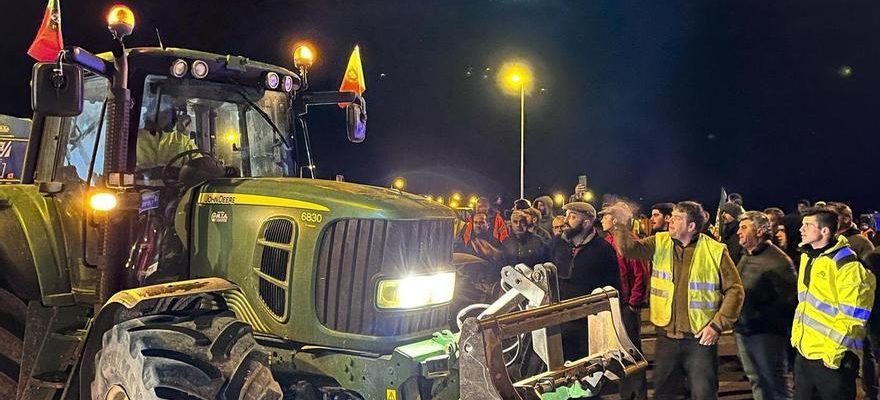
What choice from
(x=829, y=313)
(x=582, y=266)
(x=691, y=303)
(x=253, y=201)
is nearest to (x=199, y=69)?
(x=253, y=201)

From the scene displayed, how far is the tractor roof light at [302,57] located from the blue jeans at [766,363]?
13.6 feet

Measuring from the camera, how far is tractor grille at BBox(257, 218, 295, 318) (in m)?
4.46

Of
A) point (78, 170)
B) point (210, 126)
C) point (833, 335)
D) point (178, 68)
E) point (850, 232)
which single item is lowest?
point (833, 335)

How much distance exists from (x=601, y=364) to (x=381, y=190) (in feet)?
5.55

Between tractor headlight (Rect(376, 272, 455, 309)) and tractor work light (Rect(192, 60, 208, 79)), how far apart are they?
1.77 m

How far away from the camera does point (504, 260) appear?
770 centimetres

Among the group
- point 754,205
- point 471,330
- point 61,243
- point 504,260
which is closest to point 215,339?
point 471,330

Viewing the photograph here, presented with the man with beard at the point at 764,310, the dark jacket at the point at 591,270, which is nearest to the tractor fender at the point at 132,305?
the dark jacket at the point at 591,270

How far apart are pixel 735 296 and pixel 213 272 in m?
3.68

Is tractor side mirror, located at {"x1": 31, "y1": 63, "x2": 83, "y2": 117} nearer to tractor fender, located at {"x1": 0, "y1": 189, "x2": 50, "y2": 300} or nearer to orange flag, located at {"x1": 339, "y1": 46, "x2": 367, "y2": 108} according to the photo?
tractor fender, located at {"x1": 0, "y1": 189, "x2": 50, "y2": 300}

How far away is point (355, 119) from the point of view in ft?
19.8

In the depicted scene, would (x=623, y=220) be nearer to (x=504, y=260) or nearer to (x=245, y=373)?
(x=504, y=260)

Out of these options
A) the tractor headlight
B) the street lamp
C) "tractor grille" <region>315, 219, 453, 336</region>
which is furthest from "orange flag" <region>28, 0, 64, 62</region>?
the street lamp

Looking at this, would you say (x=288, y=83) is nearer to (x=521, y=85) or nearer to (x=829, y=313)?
(x=829, y=313)
